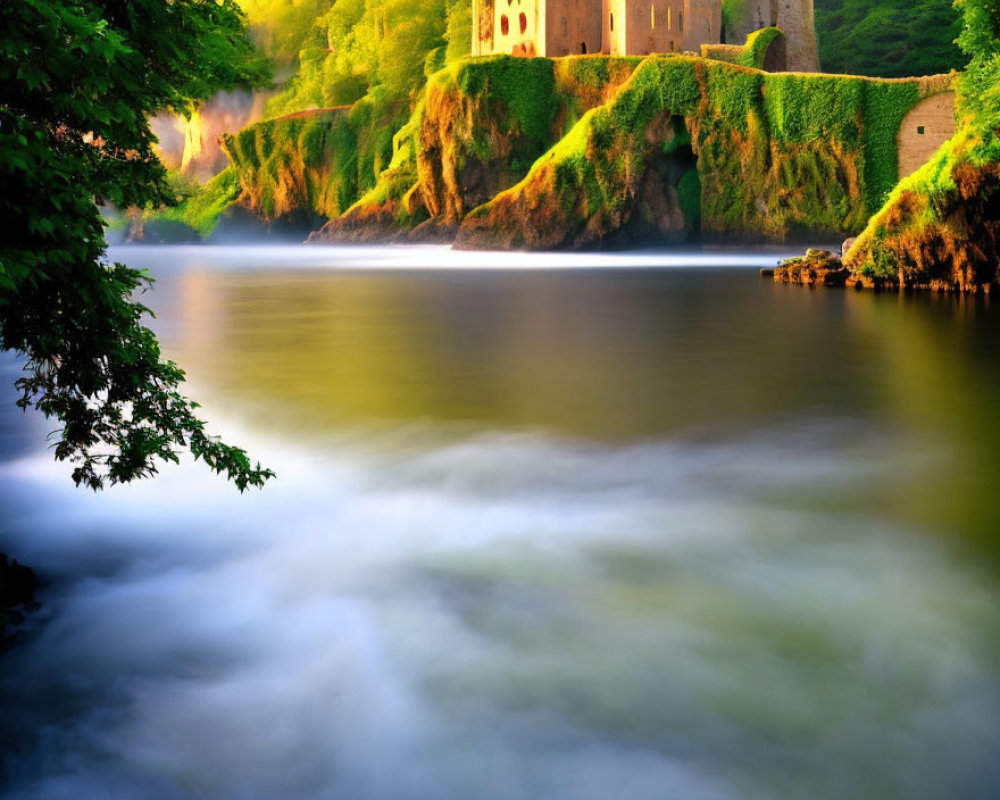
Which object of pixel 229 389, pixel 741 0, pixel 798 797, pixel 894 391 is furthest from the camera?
pixel 741 0

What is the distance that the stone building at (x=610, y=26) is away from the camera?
5944 cm

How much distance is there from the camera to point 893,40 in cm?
6519

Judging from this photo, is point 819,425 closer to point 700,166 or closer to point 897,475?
point 897,475

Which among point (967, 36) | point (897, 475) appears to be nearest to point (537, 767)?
point (897, 475)

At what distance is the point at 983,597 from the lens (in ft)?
18.2

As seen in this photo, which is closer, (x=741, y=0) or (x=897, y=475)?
(x=897, y=475)

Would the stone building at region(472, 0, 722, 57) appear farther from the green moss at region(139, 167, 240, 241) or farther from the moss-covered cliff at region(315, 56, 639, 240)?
the green moss at region(139, 167, 240, 241)

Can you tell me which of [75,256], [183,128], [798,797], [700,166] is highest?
[183,128]

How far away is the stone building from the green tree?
187 feet

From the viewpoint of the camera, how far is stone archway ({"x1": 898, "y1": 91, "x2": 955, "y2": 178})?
4688 centimetres

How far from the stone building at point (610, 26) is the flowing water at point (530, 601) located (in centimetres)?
5105

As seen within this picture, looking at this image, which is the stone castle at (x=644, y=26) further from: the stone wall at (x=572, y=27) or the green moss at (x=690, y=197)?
the green moss at (x=690, y=197)

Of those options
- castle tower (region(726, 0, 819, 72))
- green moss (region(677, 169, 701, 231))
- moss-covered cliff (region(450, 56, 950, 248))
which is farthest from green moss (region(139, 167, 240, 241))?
green moss (region(677, 169, 701, 231))

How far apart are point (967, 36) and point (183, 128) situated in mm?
94022
